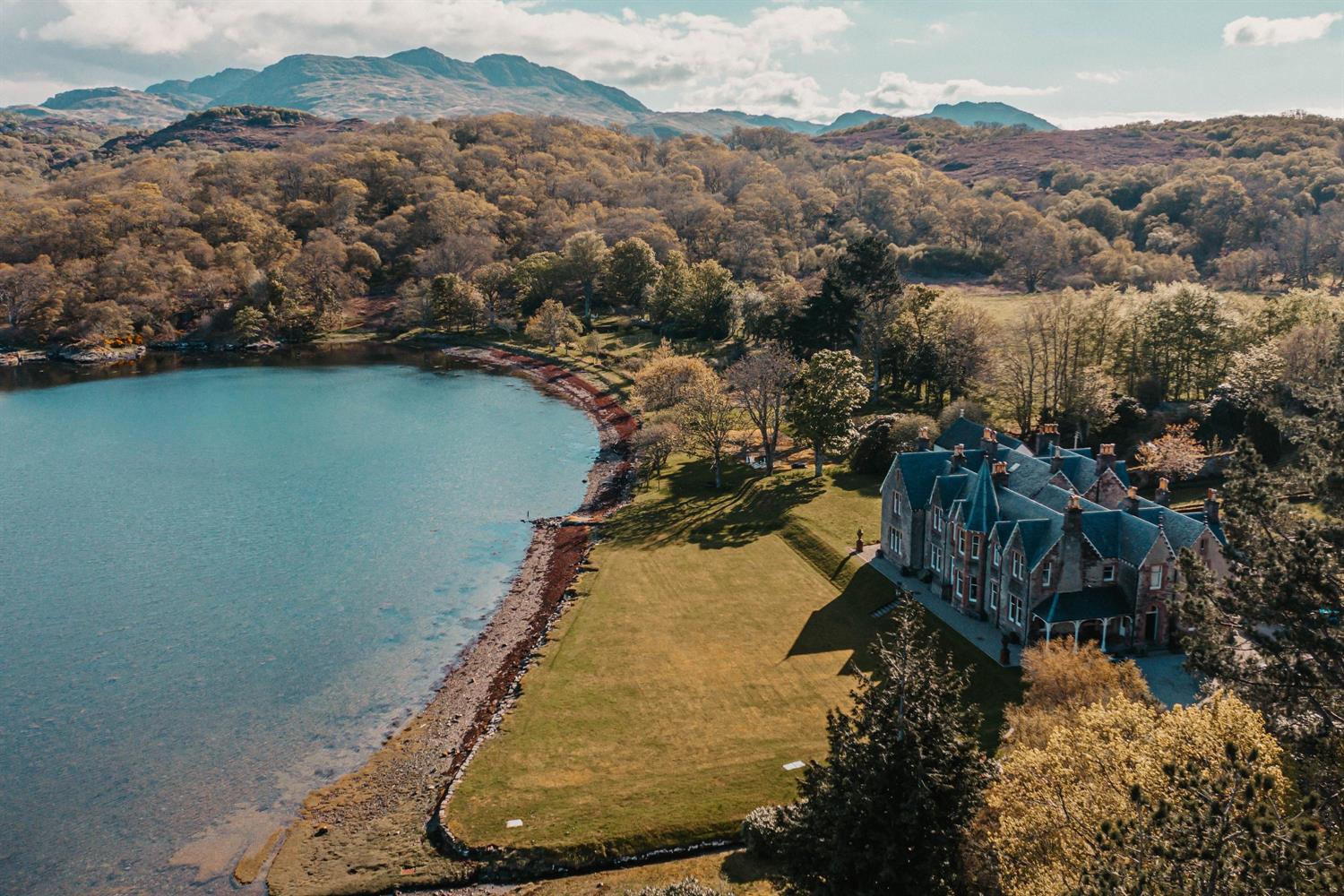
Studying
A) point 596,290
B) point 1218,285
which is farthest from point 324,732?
point 1218,285

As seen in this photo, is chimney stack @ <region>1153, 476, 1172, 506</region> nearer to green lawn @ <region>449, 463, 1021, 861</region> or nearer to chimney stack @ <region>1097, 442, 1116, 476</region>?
chimney stack @ <region>1097, 442, 1116, 476</region>

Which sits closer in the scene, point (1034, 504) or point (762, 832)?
point (762, 832)

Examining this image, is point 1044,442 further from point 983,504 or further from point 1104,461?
point 983,504

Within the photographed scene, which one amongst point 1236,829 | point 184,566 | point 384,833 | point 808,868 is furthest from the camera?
point 184,566

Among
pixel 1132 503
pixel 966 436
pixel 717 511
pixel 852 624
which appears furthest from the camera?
pixel 717 511

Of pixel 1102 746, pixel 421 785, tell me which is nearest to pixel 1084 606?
pixel 1102 746

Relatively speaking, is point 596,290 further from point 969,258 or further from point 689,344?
point 969,258
